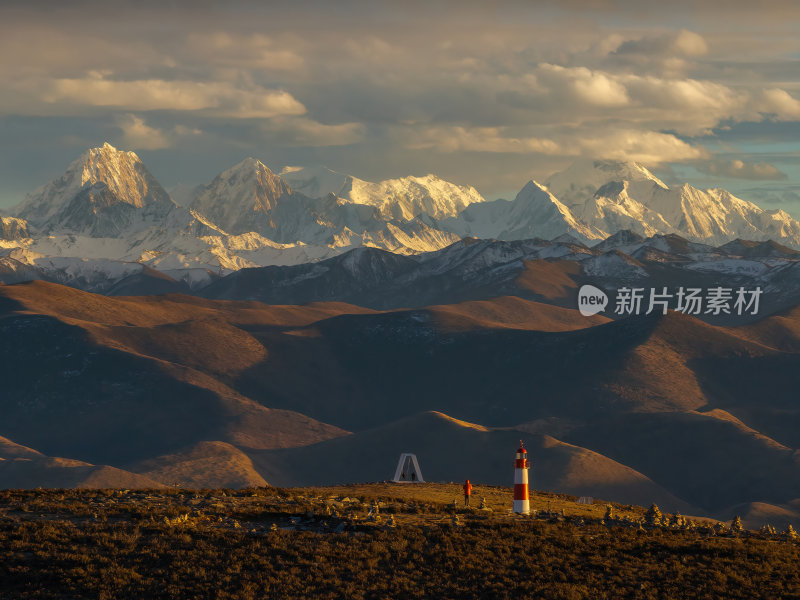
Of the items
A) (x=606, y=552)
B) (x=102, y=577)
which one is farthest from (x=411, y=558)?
(x=102, y=577)

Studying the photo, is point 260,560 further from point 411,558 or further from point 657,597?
point 657,597

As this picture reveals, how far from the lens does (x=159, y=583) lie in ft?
99.7

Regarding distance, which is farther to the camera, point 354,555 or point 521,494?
point 521,494

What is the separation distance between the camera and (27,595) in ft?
97.0

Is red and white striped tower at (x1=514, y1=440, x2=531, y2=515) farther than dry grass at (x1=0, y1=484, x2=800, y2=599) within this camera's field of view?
Yes

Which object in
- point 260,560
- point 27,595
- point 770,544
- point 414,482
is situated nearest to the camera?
point 27,595

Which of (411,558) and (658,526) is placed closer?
(411,558)

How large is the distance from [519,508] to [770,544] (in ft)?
28.9

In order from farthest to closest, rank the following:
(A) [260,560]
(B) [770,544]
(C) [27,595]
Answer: (B) [770,544] → (A) [260,560] → (C) [27,595]

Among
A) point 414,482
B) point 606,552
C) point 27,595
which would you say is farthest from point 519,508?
point 27,595

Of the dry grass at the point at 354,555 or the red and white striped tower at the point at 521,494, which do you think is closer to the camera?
the dry grass at the point at 354,555

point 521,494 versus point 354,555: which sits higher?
point 521,494

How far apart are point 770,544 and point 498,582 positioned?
424 inches

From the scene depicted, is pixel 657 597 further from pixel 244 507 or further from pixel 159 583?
pixel 244 507
